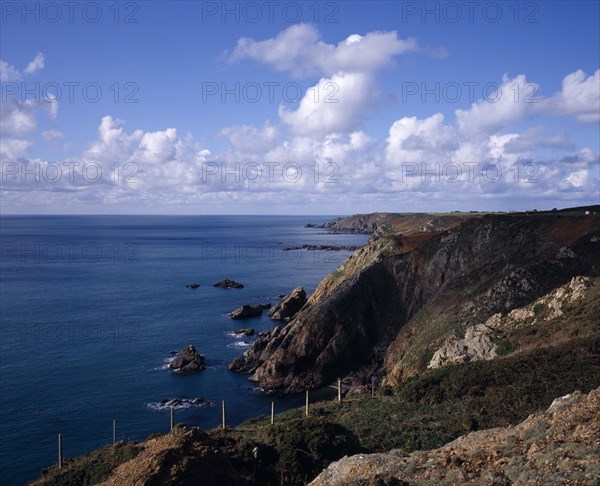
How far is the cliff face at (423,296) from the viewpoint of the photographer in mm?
52500

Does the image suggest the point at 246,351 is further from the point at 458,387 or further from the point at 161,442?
the point at 161,442

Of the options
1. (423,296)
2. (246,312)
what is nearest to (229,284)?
(246,312)

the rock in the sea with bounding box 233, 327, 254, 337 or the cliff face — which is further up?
the cliff face

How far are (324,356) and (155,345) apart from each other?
25.0 meters

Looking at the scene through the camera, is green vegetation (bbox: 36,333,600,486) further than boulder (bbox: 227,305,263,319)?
No

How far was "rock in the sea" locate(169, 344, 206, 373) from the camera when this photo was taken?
5947cm

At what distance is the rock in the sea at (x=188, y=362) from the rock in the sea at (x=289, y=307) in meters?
24.1

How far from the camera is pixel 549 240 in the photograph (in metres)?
60.7

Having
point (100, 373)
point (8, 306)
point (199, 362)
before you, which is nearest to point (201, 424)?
point (199, 362)

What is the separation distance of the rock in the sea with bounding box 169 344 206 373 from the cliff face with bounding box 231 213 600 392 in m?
4.64

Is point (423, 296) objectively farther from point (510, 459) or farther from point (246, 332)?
point (510, 459)

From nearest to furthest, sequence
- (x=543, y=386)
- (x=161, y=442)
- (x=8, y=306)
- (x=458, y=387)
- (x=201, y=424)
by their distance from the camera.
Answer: (x=161, y=442), (x=543, y=386), (x=458, y=387), (x=201, y=424), (x=8, y=306)

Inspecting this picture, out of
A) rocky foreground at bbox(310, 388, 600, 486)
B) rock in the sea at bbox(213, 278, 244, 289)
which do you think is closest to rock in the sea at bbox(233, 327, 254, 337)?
rock in the sea at bbox(213, 278, 244, 289)

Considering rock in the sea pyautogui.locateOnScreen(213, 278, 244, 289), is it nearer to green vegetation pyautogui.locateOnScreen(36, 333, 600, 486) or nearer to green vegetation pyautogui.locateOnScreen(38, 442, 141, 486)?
green vegetation pyautogui.locateOnScreen(36, 333, 600, 486)
